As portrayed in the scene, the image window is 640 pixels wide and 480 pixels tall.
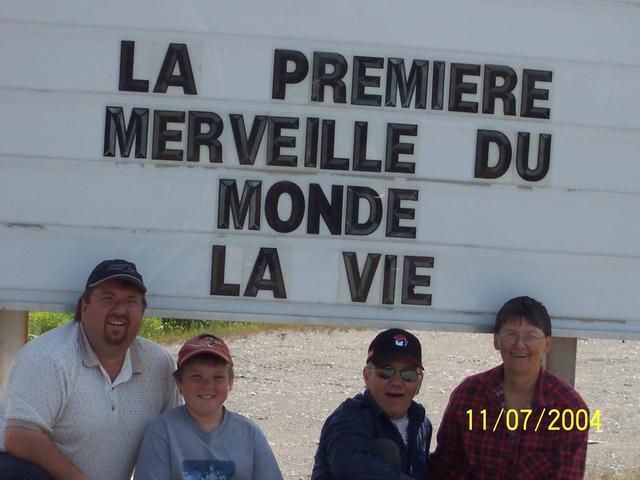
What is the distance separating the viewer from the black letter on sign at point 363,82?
476 centimetres

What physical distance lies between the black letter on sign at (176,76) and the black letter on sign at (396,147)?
0.87m

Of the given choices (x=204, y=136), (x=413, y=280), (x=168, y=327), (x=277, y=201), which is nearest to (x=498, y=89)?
(x=413, y=280)

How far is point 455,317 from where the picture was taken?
15.9ft

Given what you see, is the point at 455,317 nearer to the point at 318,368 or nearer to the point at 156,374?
the point at 156,374

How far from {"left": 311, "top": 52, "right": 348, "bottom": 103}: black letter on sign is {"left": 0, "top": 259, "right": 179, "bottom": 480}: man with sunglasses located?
111 centimetres

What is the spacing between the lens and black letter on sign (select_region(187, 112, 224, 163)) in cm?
473

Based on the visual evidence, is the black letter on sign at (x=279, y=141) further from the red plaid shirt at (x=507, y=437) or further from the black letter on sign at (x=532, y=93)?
the red plaid shirt at (x=507, y=437)

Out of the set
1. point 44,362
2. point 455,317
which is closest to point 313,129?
point 455,317

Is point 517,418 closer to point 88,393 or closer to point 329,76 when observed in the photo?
point 329,76

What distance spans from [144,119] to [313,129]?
0.73 metres

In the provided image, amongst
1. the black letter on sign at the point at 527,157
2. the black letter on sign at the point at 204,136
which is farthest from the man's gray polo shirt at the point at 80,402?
the black letter on sign at the point at 527,157

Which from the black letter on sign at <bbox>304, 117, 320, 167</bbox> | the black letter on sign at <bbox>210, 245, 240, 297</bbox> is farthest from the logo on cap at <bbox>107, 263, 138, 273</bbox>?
the black letter on sign at <bbox>304, 117, 320, 167</bbox>

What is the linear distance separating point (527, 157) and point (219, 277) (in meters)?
1.46

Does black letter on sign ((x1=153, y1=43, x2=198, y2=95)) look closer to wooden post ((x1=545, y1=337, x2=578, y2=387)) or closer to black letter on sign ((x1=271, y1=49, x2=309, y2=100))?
black letter on sign ((x1=271, y1=49, x2=309, y2=100))
